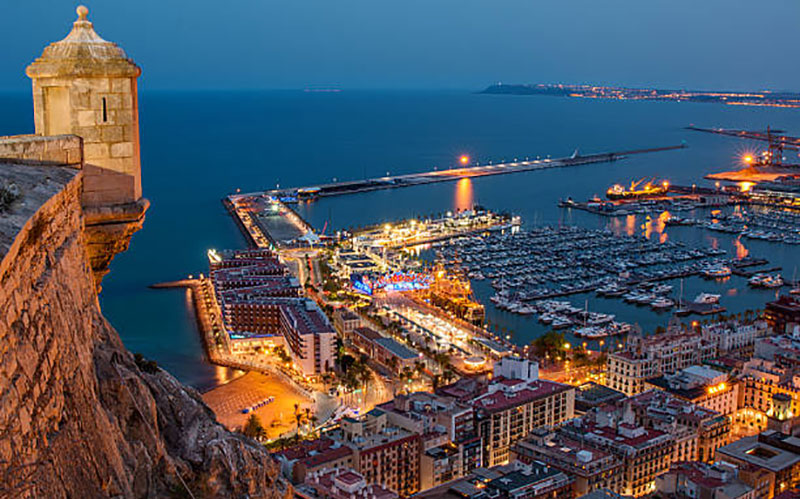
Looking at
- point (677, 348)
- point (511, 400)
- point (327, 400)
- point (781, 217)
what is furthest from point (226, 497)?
point (781, 217)

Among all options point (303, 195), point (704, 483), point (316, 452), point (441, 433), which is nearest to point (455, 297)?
point (441, 433)

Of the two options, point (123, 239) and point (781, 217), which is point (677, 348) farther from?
point (781, 217)

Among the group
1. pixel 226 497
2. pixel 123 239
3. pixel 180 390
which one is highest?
pixel 123 239

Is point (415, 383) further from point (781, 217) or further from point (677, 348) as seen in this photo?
point (781, 217)

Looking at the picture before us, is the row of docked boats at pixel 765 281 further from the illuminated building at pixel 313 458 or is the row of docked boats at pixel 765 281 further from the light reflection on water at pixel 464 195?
the illuminated building at pixel 313 458

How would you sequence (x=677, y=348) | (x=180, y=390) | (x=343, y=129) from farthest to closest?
(x=343, y=129) < (x=677, y=348) < (x=180, y=390)

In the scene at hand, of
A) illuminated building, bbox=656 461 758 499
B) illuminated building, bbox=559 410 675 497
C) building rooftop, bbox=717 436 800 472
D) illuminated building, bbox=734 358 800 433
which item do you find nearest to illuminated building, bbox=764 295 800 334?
illuminated building, bbox=734 358 800 433

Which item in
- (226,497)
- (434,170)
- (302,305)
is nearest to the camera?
(226,497)

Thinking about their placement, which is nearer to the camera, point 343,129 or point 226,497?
point 226,497

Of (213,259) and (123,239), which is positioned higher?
(123,239)
